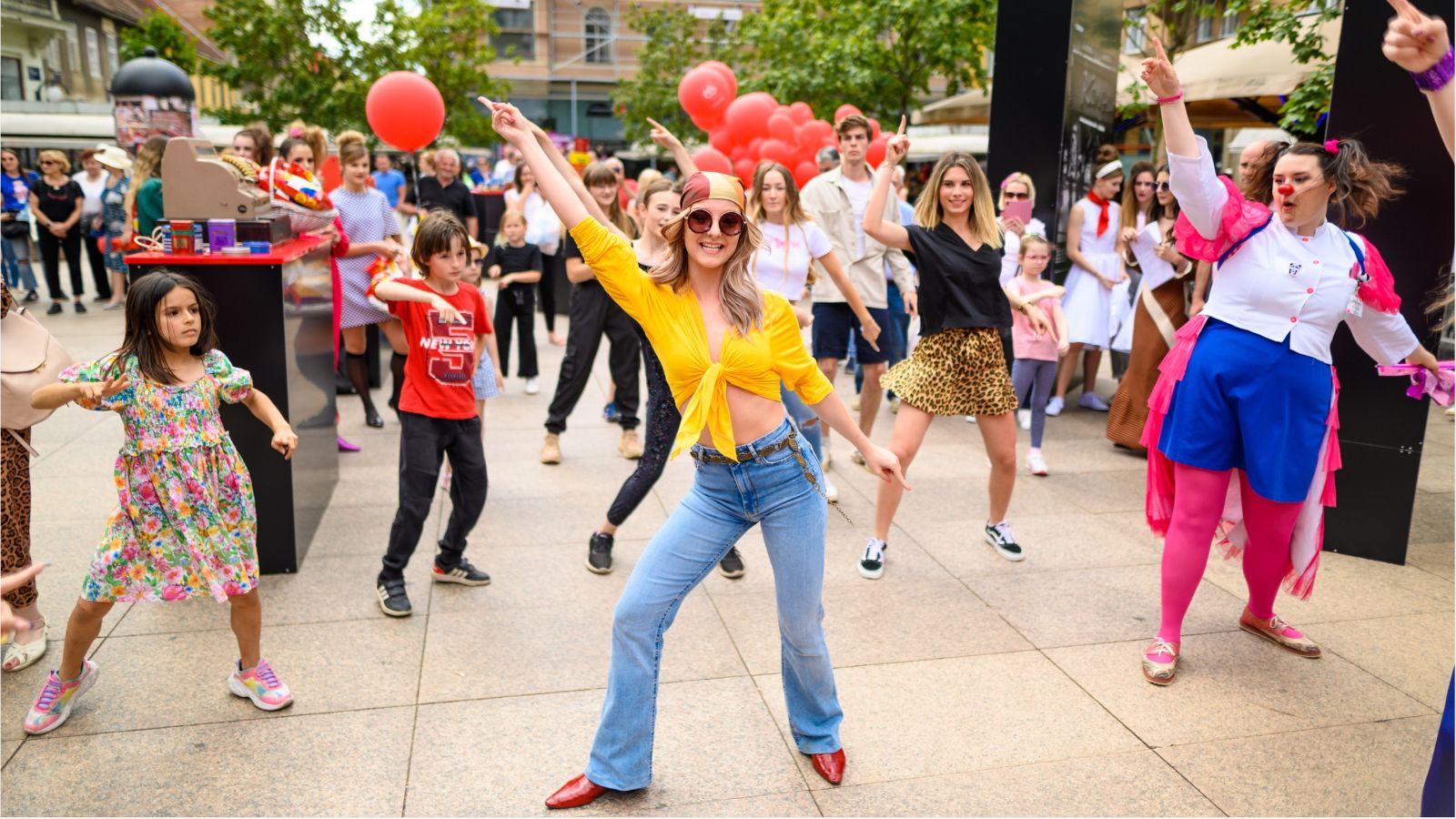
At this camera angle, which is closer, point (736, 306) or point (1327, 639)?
point (736, 306)

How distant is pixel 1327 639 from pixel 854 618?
1.91m

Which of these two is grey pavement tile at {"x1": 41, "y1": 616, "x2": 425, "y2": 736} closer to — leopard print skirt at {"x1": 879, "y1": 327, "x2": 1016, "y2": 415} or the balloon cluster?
leopard print skirt at {"x1": 879, "y1": 327, "x2": 1016, "y2": 415}

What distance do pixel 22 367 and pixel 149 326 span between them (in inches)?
24.7

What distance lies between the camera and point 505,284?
8.73 metres

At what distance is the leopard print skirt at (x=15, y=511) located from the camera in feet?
12.7

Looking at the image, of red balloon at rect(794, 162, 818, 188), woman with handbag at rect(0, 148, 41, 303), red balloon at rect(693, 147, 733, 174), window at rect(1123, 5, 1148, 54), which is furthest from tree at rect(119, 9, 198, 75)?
window at rect(1123, 5, 1148, 54)

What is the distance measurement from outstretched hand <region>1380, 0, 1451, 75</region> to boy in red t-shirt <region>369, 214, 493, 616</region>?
341 cm

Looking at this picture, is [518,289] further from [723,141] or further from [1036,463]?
[723,141]

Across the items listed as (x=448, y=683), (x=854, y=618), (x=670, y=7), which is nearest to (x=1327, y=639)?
(x=854, y=618)

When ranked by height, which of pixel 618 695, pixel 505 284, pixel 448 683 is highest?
pixel 505 284

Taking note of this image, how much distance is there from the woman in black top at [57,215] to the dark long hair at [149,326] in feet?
39.9

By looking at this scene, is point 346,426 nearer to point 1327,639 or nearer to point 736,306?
point 736,306

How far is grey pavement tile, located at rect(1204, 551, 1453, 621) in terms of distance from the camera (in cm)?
468

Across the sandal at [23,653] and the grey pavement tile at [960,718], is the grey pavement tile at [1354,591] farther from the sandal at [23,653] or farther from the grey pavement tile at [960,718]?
the sandal at [23,653]
